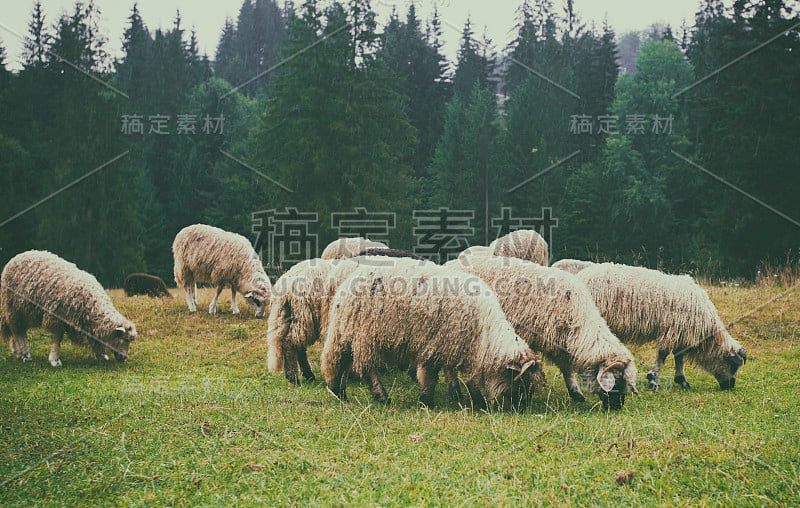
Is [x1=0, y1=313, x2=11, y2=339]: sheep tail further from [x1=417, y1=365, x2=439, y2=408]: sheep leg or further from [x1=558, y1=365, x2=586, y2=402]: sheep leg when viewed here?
[x1=558, y1=365, x2=586, y2=402]: sheep leg

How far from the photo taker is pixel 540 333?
715cm

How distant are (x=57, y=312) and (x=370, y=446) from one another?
23.4ft

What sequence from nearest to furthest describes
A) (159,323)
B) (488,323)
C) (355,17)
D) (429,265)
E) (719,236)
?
(488,323), (429,265), (159,323), (719,236), (355,17)

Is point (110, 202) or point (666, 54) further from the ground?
point (666, 54)

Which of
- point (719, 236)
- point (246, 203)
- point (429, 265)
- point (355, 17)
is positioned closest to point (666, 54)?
point (719, 236)

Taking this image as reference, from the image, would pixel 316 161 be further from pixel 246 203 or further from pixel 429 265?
pixel 429 265

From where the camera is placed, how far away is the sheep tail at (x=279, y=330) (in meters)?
8.06

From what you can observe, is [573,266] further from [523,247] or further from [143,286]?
[143,286]

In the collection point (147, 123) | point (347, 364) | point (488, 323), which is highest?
point (147, 123)

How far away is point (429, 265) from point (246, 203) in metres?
33.1

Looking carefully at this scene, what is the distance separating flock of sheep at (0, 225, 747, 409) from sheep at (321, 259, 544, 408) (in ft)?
0.04

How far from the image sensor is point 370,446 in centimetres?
481

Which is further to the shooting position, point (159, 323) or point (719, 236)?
point (719, 236)

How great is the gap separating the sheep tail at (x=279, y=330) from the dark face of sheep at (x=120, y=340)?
10.0ft
